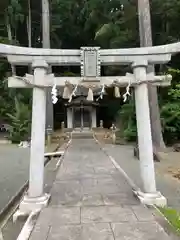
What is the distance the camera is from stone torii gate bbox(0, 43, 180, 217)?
16.7 ft

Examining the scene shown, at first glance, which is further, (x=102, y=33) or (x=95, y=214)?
(x=102, y=33)

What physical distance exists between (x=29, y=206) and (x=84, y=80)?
2.50m

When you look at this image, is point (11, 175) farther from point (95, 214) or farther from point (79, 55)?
point (79, 55)

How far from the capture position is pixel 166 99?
1742 cm

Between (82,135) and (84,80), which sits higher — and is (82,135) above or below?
below

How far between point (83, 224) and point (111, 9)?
23917mm

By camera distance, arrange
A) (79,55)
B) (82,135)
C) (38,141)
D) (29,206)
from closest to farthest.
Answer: (29,206) → (38,141) → (79,55) → (82,135)

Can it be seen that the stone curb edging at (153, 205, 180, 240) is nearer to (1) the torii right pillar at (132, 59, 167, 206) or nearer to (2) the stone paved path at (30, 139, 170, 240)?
(2) the stone paved path at (30, 139, 170, 240)

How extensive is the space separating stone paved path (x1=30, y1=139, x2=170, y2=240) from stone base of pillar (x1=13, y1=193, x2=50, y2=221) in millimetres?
145

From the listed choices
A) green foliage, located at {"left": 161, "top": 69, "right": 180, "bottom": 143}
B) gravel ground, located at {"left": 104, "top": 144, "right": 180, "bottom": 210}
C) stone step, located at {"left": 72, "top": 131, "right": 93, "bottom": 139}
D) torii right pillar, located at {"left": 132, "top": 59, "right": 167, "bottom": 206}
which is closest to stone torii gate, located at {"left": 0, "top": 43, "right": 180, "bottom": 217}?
torii right pillar, located at {"left": 132, "top": 59, "right": 167, "bottom": 206}

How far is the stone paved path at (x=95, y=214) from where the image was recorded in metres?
3.71

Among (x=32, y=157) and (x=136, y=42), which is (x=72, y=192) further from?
(x=136, y=42)

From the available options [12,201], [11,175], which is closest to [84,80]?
[12,201]

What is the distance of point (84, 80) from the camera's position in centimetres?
516
